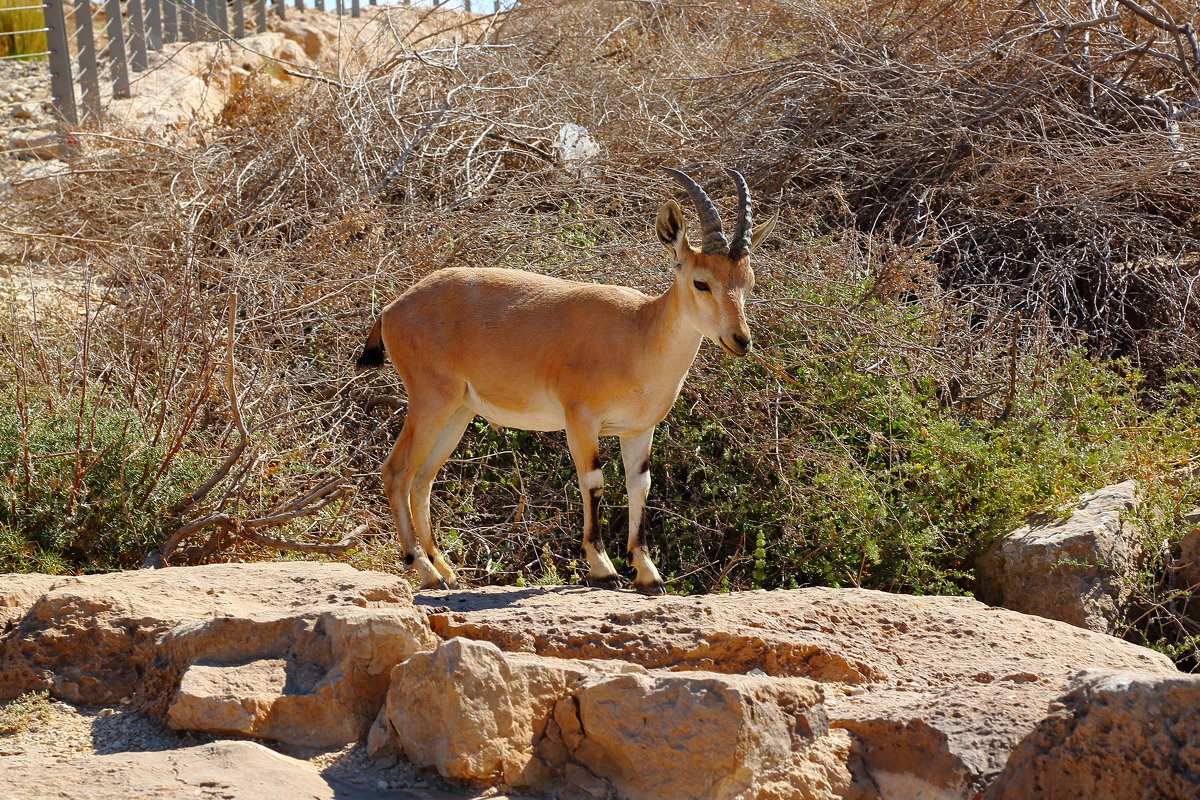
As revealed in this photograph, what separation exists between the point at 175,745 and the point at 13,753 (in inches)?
20.3

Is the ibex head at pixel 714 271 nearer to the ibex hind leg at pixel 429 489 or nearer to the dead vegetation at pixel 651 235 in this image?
the ibex hind leg at pixel 429 489

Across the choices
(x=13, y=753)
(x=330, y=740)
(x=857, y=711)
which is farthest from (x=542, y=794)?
(x=13, y=753)

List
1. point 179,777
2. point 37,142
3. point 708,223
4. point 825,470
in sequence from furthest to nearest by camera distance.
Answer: point 37,142
point 825,470
point 708,223
point 179,777

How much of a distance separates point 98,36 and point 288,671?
51.6ft

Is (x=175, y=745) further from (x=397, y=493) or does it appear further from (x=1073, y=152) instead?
(x=1073, y=152)

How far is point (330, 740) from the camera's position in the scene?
158 inches

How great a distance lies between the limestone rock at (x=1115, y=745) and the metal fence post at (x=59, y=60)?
46.3 ft

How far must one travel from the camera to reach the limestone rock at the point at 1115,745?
346 centimetres

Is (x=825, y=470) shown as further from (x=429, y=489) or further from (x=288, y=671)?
(x=288, y=671)

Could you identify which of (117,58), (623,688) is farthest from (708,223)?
(117,58)

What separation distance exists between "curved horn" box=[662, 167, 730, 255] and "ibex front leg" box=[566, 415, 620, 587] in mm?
996

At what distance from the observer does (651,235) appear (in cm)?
899

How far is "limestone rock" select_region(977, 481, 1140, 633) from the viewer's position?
660 centimetres

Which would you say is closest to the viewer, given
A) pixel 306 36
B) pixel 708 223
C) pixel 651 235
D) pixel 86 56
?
pixel 708 223
